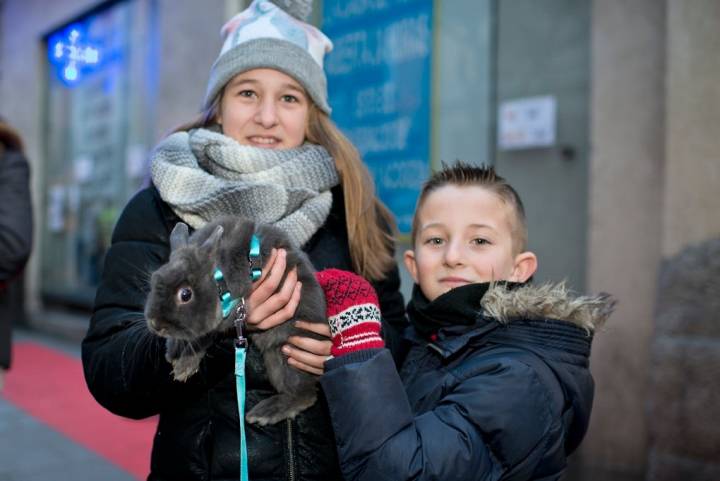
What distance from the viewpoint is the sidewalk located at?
511 centimetres

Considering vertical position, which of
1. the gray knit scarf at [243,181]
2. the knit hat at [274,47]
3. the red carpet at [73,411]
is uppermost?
the knit hat at [274,47]

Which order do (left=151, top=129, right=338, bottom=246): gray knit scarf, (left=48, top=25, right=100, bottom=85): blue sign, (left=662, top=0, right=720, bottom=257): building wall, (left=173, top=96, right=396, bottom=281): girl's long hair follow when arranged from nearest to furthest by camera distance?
(left=151, top=129, right=338, bottom=246): gray knit scarf, (left=173, top=96, right=396, bottom=281): girl's long hair, (left=48, top=25, right=100, bottom=85): blue sign, (left=662, top=0, right=720, bottom=257): building wall

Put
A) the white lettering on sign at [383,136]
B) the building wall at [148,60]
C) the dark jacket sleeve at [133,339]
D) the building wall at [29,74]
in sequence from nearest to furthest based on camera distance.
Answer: the dark jacket sleeve at [133,339] → the white lettering on sign at [383,136] → the building wall at [148,60] → the building wall at [29,74]

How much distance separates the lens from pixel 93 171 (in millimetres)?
11188

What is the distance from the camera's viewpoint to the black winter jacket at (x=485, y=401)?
163 cm

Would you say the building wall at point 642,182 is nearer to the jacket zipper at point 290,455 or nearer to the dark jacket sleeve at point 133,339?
the jacket zipper at point 290,455

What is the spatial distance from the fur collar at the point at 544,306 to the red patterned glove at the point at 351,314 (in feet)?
1.11

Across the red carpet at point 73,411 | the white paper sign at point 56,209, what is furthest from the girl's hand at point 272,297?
the white paper sign at point 56,209

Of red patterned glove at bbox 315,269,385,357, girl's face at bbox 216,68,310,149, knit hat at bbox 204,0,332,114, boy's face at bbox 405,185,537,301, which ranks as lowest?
red patterned glove at bbox 315,269,385,357

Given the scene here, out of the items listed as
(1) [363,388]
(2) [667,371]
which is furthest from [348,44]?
(1) [363,388]

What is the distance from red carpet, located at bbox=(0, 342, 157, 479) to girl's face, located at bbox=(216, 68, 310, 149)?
3.43 meters

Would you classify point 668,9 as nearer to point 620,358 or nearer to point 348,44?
point 620,358

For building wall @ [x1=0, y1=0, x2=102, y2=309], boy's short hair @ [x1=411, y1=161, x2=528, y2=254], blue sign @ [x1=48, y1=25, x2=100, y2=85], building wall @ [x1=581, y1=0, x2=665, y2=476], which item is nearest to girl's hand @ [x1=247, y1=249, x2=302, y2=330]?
boy's short hair @ [x1=411, y1=161, x2=528, y2=254]

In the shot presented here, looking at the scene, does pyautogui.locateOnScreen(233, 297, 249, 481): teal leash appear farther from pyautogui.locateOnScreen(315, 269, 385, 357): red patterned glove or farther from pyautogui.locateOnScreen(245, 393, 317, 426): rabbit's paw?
pyautogui.locateOnScreen(315, 269, 385, 357): red patterned glove
